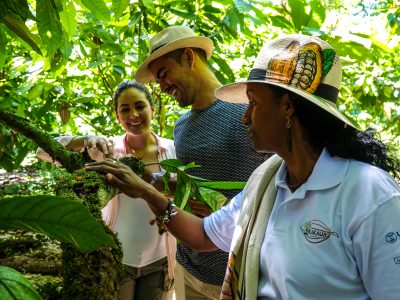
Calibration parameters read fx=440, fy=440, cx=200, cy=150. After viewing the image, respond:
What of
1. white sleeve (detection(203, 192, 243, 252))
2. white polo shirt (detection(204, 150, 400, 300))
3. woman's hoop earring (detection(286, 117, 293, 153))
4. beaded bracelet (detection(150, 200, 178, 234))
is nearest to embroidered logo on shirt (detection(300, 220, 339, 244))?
white polo shirt (detection(204, 150, 400, 300))

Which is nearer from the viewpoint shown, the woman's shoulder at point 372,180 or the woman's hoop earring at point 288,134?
the woman's shoulder at point 372,180

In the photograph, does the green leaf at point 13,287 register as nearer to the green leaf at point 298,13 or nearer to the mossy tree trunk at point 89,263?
the mossy tree trunk at point 89,263

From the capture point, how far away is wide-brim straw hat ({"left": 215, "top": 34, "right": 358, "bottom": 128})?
3.80ft

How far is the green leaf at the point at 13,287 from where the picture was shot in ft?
1.41

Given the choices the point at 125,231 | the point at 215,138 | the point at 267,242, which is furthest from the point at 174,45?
the point at 267,242

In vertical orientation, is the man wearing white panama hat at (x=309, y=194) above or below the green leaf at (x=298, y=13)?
below

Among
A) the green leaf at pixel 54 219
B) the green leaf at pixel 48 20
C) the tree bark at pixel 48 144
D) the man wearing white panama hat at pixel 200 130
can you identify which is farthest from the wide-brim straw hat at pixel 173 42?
the green leaf at pixel 54 219

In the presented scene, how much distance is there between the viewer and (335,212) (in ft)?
3.37

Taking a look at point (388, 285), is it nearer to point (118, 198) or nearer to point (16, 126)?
point (16, 126)

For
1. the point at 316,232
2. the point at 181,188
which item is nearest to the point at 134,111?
the point at 181,188

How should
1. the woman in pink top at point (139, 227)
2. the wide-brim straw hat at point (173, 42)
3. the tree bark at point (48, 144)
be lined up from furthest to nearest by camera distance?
the woman in pink top at point (139, 227) < the wide-brim straw hat at point (173, 42) < the tree bark at point (48, 144)

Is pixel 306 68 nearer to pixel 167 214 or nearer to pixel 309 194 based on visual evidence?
pixel 309 194

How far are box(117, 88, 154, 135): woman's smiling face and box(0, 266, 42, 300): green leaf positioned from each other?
1854mm

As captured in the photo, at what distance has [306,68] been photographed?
1.17 m
